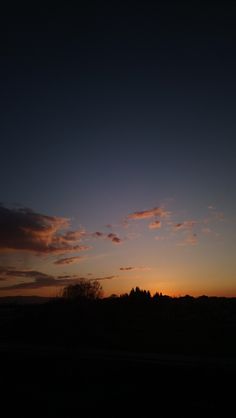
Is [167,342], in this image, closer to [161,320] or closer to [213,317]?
[161,320]

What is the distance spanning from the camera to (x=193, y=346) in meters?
15.7

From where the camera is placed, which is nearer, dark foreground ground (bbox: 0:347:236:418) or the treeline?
dark foreground ground (bbox: 0:347:236:418)

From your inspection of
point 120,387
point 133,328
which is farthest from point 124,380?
point 133,328

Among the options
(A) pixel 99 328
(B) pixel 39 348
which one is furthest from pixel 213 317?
(B) pixel 39 348

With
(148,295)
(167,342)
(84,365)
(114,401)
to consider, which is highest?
(148,295)

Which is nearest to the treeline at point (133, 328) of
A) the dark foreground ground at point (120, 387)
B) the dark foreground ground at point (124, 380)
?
the dark foreground ground at point (124, 380)

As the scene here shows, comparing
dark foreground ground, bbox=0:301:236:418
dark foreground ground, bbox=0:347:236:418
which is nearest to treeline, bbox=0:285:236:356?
dark foreground ground, bbox=0:301:236:418

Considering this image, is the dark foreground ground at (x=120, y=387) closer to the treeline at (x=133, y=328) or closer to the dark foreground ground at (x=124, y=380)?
the dark foreground ground at (x=124, y=380)

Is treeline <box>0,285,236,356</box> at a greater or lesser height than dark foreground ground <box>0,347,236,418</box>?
greater

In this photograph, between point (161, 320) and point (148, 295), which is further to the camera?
point (148, 295)

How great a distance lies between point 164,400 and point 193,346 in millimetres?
7556

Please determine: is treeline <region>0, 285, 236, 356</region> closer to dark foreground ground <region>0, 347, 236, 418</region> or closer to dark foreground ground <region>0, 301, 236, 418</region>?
dark foreground ground <region>0, 301, 236, 418</region>

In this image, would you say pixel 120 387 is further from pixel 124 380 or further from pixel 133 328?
pixel 133 328

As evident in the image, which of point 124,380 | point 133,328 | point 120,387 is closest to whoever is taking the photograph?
point 120,387
